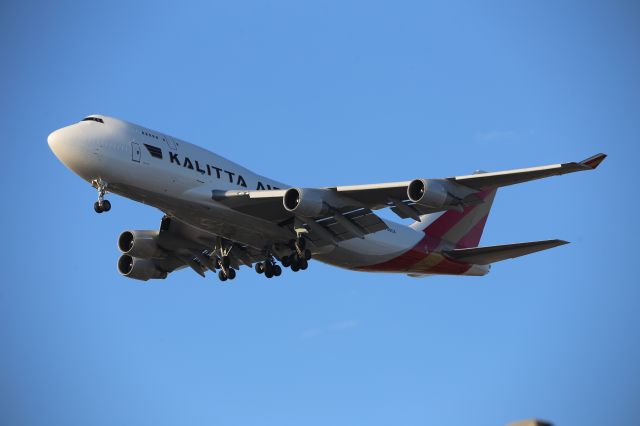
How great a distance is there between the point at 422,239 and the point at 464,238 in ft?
11.2

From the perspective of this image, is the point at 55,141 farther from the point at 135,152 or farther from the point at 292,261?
the point at 292,261

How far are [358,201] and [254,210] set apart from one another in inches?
164

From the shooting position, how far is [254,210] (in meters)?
40.3

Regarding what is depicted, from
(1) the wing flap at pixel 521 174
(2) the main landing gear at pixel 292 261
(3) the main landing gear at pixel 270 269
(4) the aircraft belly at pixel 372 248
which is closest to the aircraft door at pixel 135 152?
(2) the main landing gear at pixel 292 261

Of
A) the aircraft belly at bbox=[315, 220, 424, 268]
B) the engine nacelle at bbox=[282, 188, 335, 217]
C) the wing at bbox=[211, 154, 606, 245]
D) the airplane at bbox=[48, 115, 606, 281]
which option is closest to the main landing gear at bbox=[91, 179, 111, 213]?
the airplane at bbox=[48, 115, 606, 281]

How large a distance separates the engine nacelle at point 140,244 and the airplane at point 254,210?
0.05m

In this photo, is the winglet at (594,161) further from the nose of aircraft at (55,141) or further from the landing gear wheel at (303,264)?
the nose of aircraft at (55,141)

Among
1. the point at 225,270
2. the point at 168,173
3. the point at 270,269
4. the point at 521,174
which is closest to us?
the point at 521,174

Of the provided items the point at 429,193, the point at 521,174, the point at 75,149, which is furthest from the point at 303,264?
the point at 75,149

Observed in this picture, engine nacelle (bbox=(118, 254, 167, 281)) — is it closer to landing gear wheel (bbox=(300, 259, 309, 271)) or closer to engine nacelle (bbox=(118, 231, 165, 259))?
engine nacelle (bbox=(118, 231, 165, 259))

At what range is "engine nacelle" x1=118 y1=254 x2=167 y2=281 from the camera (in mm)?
47188

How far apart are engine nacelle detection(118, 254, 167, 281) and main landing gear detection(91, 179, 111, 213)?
31.5 feet

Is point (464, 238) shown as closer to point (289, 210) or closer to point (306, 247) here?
point (306, 247)

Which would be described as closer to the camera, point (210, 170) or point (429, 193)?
point (429, 193)
